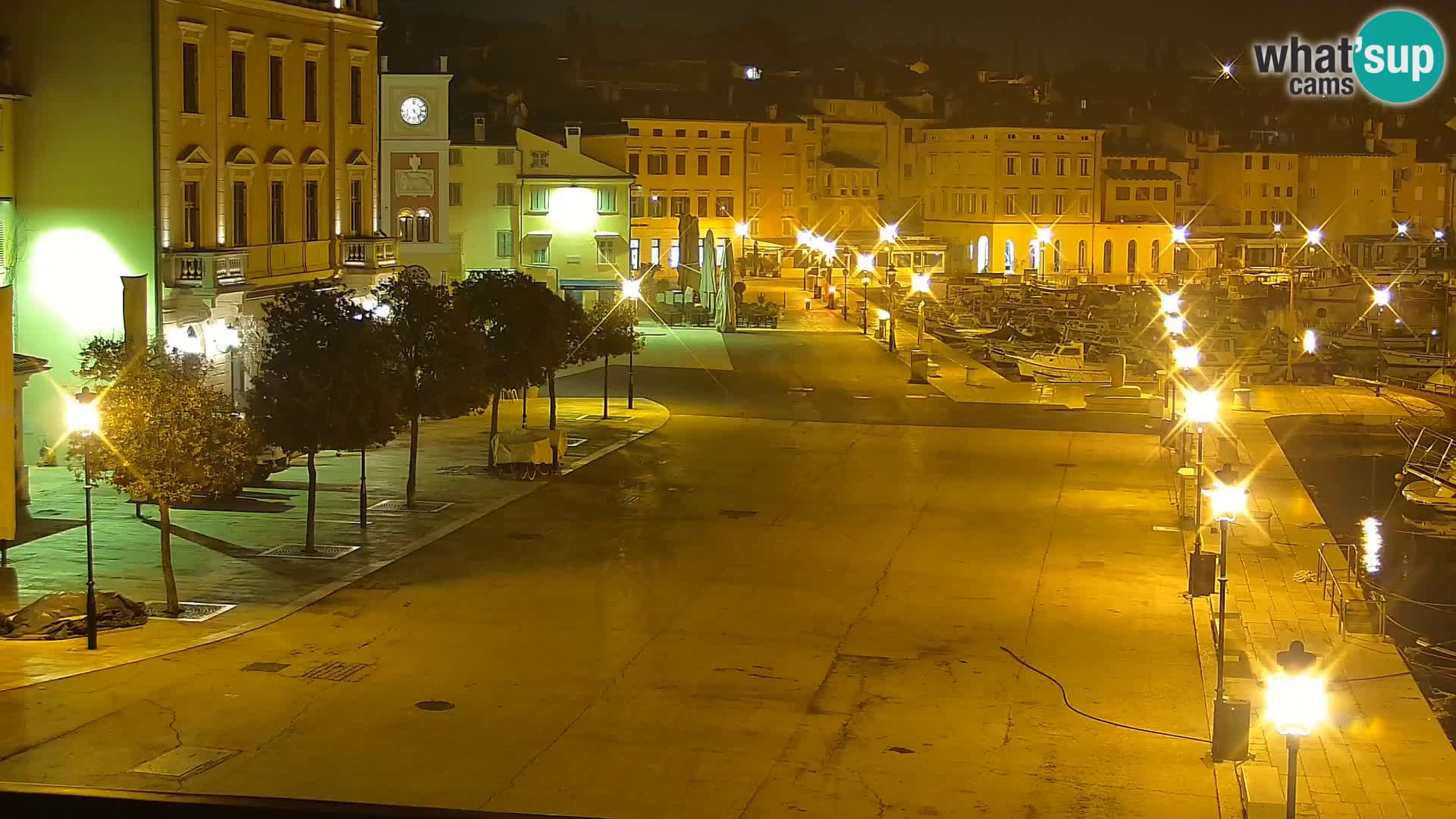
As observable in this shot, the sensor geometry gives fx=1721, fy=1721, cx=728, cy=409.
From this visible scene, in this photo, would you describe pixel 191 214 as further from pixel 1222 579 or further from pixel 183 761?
pixel 1222 579

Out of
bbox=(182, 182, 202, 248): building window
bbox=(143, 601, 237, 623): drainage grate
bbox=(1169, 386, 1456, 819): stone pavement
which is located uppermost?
bbox=(182, 182, 202, 248): building window

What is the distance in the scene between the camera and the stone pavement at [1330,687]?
53.5ft

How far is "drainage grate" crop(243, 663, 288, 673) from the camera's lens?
19.9 meters

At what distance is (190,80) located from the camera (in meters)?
36.1

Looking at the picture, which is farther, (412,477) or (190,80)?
(190,80)

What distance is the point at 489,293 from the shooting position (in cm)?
3766

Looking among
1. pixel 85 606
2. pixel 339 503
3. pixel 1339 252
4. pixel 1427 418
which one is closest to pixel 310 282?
pixel 339 503

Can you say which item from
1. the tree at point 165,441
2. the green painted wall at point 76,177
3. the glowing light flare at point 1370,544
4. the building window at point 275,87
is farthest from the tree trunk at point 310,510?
the glowing light flare at point 1370,544

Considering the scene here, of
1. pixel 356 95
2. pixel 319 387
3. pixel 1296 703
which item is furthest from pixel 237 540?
pixel 356 95

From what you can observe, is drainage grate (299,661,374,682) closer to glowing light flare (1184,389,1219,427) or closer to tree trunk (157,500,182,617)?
tree trunk (157,500,182,617)

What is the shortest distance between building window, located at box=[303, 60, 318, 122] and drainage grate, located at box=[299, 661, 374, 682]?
24258 millimetres

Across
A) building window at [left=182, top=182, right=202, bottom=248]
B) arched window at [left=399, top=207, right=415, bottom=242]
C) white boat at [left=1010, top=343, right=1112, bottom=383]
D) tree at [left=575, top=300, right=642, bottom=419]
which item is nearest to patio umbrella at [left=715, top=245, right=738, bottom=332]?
white boat at [left=1010, top=343, right=1112, bottom=383]

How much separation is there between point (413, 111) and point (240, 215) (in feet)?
98.5

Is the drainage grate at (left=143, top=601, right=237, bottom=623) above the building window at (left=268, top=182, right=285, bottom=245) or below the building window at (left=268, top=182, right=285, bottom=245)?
below
